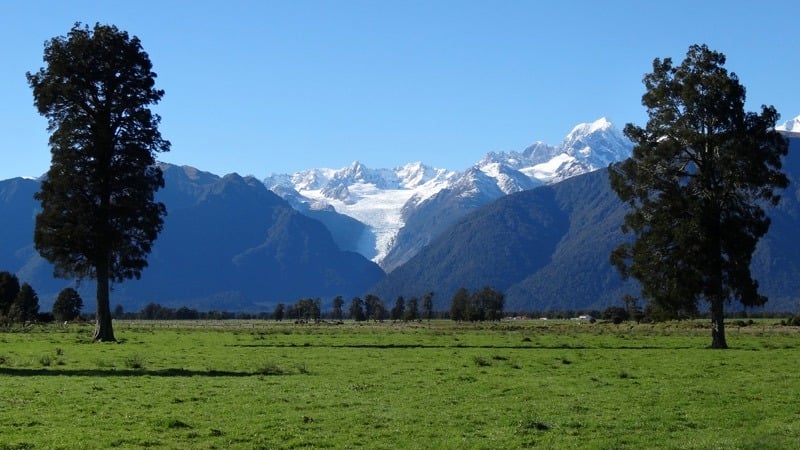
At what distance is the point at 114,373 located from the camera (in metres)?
31.1

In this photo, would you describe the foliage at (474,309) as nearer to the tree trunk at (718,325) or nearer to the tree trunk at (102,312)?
the tree trunk at (718,325)

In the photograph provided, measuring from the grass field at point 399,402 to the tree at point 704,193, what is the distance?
10259 mm

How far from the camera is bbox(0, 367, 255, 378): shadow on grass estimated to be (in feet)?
99.7

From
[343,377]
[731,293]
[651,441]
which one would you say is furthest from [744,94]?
[651,441]

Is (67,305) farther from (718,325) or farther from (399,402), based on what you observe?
(399,402)

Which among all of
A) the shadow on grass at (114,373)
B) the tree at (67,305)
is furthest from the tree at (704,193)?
the tree at (67,305)

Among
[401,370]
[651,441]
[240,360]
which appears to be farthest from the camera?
[240,360]

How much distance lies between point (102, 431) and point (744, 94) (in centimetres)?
4255

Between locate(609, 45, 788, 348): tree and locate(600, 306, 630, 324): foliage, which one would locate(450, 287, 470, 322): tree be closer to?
locate(600, 306, 630, 324): foliage

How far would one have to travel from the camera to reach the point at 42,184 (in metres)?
53.5

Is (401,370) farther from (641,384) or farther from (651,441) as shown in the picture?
(651,441)

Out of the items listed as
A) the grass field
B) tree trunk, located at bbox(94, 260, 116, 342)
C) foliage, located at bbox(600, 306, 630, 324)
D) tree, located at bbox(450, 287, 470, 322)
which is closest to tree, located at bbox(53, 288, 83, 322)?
tree, located at bbox(450, 287, 470, 322)

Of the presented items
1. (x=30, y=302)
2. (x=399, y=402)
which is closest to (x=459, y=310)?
(x=30, y=302)

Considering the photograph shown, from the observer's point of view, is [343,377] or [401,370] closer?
[343,377]
